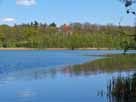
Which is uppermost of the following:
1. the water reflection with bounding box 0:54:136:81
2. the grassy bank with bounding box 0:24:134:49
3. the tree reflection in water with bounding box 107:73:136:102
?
the tree reflection in water with bounding box 107:73:136:102

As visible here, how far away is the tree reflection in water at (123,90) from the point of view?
15711 millimetres

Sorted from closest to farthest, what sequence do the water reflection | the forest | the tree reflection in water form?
the tree reflection in water → the water reflection → the forest

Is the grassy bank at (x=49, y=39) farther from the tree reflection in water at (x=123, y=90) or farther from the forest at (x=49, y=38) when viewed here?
the tree reflection in water at (x=123, y=90)

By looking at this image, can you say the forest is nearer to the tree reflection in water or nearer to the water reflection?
the water reflection

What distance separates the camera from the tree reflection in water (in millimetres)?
15711

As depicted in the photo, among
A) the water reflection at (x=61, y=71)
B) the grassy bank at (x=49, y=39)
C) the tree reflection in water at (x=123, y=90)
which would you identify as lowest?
the grassy bank at (x=49, y=39)

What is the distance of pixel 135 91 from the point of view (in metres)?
15.7

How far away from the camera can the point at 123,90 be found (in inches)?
637

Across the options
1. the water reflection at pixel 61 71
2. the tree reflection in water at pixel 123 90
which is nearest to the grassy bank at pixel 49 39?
the water reflection at pixel 61 71

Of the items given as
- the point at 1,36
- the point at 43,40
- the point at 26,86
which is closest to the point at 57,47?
the point at 43,40

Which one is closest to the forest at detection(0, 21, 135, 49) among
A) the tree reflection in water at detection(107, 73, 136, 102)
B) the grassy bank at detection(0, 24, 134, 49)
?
the grassy bank at detection(0, 24, 134, 49)

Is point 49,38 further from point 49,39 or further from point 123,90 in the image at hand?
point 123,90

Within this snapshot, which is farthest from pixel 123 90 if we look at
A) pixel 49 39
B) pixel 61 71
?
pixel 49 39

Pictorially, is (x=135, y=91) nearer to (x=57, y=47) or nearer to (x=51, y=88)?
(x=51, y=88)
